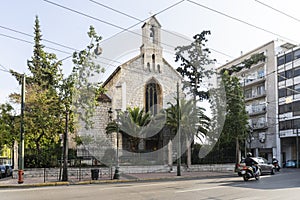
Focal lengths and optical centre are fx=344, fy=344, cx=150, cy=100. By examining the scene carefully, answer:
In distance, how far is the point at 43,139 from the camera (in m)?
28.4

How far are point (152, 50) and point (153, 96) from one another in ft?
17.7

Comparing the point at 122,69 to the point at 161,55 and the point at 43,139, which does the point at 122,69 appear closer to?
the point at 161,55

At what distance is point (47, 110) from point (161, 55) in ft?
70.2

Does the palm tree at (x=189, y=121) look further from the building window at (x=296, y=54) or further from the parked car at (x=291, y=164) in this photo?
the building window at (x=296, y=54)

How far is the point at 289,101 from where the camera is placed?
46.5 metres

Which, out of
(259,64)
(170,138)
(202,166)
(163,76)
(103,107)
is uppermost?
(259,64)

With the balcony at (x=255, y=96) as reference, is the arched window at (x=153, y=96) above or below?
below

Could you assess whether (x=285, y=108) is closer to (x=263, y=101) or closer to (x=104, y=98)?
(x=263, y=101)

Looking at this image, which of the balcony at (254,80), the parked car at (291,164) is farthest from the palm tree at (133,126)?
the balcony at (254,80)

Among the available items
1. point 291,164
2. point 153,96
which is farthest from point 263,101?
point 153,96

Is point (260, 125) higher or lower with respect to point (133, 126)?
higher

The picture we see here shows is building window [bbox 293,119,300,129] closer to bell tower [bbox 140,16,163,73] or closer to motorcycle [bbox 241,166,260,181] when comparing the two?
bell tower [bbox 140,16,163,73]

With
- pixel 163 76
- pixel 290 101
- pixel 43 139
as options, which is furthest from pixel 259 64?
pixel 43 139

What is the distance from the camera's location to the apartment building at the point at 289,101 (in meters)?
46.0
